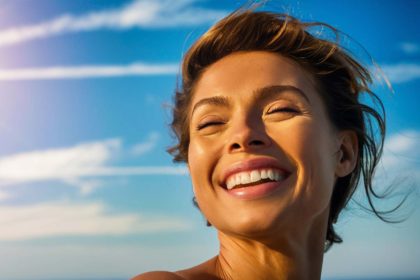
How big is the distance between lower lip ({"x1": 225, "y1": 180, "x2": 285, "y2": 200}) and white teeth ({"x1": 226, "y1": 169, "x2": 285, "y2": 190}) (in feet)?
0.13

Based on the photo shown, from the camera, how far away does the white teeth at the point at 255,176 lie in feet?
11.8

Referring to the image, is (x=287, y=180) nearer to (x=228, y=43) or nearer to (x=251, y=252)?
(x=251, y=252)

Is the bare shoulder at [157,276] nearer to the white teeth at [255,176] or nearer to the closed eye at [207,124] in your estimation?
the white teeth at [255,176]

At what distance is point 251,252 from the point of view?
3.92 meters

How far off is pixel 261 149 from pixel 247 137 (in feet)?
0.41

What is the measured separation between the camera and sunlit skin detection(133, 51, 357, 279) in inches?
143

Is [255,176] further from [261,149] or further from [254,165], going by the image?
[261,149]

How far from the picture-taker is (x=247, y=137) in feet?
11.7

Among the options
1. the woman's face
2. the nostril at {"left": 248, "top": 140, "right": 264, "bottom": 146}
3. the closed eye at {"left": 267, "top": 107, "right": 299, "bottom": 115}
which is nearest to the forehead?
the woman's face

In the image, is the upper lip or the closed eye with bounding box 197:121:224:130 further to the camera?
the closed eye with bounding box 197:121:224:130

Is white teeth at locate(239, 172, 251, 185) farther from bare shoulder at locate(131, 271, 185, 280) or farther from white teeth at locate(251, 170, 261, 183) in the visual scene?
bare shoulder at locate(131, 271, 185, 280)

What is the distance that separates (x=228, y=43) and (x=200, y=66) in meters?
0.31

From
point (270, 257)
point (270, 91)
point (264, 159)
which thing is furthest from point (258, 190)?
point (270, 91)

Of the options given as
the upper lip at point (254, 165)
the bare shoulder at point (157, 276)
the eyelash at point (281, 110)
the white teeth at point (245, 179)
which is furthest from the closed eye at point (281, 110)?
the bare shoulder at point (157, 276)
